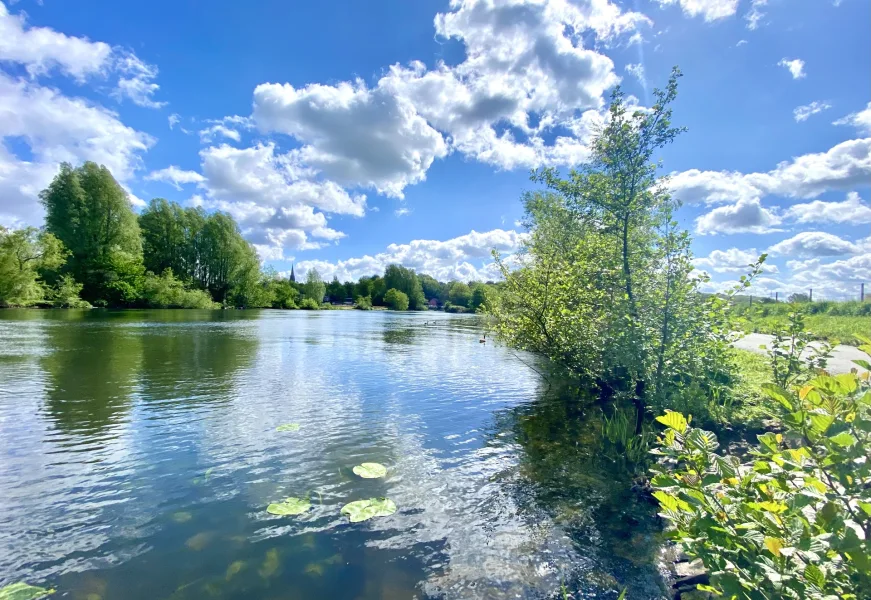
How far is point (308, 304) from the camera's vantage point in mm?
134125

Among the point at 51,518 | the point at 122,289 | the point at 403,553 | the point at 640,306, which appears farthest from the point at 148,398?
the point at 122,289

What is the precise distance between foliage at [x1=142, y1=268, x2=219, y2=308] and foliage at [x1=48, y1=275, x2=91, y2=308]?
1221 centimetres

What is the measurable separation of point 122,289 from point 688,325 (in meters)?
94.2

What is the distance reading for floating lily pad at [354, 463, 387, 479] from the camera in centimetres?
912

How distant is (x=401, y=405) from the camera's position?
15508mm

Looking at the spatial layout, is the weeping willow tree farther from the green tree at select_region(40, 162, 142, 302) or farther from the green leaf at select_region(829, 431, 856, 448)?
the green tree at select_region(40, 162, 142, 302)

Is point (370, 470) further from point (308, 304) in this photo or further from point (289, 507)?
point (308, 304)

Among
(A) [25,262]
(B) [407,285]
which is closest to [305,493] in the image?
(A) [25,262]

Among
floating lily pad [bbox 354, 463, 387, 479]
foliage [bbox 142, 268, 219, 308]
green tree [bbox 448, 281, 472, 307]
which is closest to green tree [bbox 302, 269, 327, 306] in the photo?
foliage [bbox 142, 268, 219, 308]

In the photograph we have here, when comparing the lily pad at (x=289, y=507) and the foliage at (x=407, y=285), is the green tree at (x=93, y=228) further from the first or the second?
the foliage at (x=407, y=285)

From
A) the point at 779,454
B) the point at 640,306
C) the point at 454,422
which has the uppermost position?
the point at 640,306

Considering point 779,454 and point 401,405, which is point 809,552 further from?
point 401,405

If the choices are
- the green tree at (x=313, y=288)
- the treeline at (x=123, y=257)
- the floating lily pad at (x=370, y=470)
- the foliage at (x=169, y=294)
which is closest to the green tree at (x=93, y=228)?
the treeline at (x=123, y=257)

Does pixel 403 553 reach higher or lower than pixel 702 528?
lower
